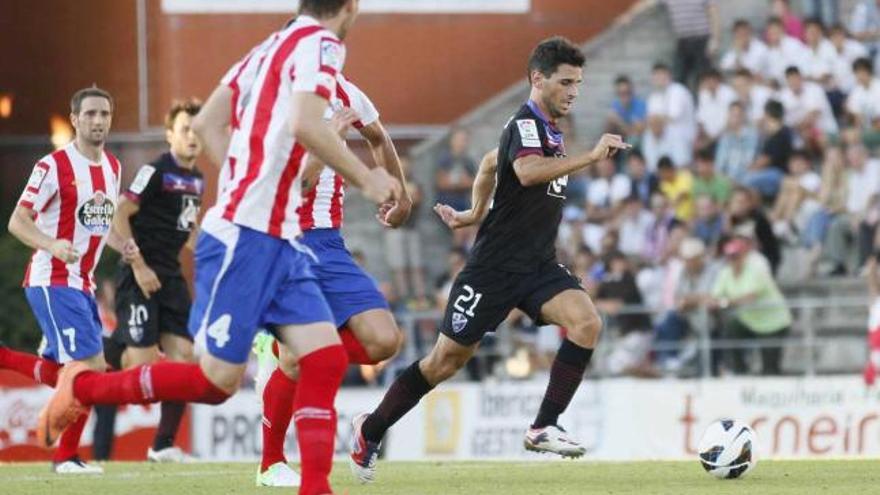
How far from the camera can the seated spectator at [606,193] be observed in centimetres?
2159

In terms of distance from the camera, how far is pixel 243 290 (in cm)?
867

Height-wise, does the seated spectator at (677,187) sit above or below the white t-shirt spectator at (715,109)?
below

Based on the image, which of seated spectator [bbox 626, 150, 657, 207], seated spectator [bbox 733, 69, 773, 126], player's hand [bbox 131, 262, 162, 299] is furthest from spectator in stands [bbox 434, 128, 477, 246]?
player's hand [bbox 131, 262, 162, 299]

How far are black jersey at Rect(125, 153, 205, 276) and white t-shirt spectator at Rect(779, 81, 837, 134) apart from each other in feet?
27.7

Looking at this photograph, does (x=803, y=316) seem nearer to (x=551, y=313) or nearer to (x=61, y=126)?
(x=551, y=313)

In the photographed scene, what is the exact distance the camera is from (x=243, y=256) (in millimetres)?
8695

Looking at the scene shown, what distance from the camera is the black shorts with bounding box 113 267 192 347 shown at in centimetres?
1509

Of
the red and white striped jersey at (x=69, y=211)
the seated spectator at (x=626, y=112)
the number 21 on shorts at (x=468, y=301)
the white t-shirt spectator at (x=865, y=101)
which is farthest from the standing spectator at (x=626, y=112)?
the number 21 on shorts at (x=468, y=301)

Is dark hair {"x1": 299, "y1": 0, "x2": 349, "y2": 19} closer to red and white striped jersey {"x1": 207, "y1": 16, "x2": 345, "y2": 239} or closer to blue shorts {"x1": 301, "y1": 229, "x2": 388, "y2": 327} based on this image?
red and white striped jersey {"x1": 207, "y1": 16, "x2": 345, "y2": 239}

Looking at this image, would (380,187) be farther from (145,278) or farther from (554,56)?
(145,278)

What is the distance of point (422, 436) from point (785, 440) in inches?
143

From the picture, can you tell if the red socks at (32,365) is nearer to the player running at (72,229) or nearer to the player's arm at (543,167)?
the player running at (72,229)

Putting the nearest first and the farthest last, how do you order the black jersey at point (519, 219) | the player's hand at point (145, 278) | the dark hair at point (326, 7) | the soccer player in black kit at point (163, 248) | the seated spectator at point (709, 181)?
the dark hair at point (326, 7)
the black jersey at point (519, 219)
the player's hand at point (145, 278)
the soccer player in black kit at point (163, 248)
the seated spectator at point (709, 181)

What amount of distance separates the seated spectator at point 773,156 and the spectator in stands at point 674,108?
108 cm
